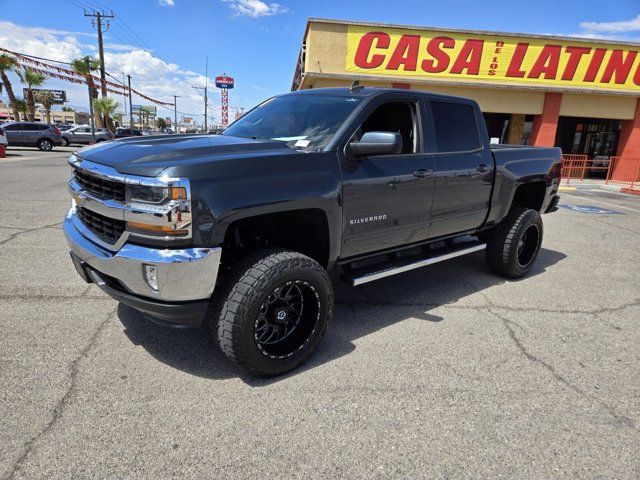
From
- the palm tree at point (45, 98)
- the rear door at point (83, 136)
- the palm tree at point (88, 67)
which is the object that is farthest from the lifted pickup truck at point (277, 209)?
the palm tree at point (45, 98)

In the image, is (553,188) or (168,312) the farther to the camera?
(553,188)

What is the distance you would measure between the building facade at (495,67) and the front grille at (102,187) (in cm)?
1479

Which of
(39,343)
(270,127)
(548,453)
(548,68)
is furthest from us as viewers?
(548,68)

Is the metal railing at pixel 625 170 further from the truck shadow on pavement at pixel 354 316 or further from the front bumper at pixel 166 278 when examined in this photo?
the front bumper at pixel 166 278

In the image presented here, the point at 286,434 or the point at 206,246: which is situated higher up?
the point at 206,246

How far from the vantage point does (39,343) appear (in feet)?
10.4

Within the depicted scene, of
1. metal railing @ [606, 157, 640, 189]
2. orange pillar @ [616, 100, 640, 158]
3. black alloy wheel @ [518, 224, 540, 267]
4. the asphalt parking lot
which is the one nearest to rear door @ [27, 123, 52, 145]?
the asphalt parking lot

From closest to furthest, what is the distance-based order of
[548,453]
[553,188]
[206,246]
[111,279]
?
1. [548,453]
2. [206,246]
3. [111,279]
4. [553,188]

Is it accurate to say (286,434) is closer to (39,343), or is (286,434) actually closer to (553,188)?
(39,343)

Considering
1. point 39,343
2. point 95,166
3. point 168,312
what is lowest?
point 39,343

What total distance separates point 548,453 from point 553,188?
404cm

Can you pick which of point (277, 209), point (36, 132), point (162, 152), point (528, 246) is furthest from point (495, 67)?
point (36, 132)

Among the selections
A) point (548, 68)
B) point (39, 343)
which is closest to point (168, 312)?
point (39, 343)

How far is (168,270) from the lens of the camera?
2389 millimetres
